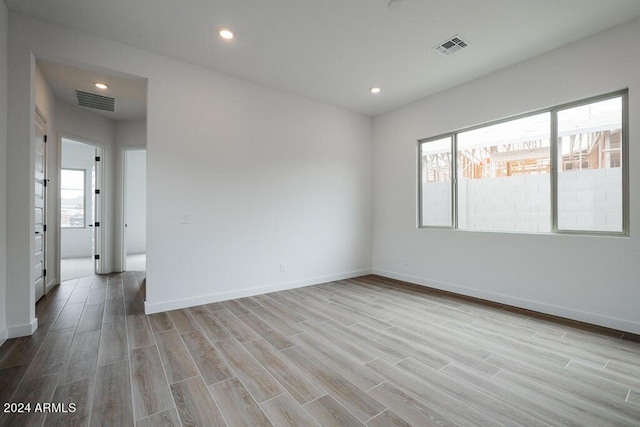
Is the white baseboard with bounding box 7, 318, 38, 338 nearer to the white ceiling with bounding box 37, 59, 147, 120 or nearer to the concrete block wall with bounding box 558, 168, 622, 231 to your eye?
the white ceiling with bounding box 37, 59, 147, 120

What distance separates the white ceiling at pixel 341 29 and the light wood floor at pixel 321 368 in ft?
9.66

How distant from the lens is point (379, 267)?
5.21 meters

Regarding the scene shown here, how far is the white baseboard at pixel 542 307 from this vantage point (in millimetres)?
2713

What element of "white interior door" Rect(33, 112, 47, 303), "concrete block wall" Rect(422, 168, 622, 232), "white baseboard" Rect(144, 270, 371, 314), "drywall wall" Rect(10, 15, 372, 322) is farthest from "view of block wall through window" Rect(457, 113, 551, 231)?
"white interior door" Rect(33, 112, 47, 303)

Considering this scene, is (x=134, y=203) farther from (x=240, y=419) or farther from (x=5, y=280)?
(x=240, y=419)

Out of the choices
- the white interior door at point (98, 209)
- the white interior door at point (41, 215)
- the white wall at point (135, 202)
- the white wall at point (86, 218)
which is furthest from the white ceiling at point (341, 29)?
the white wall at point (135, 202)

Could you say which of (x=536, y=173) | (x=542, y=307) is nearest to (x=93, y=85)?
(x=536, y=173)

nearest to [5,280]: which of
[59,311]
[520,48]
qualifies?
[59,311]

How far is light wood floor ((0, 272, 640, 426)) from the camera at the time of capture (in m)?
1.61

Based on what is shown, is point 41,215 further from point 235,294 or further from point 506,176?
point 506,176

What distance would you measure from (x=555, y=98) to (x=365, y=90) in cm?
229

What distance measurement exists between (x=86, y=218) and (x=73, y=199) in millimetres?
623

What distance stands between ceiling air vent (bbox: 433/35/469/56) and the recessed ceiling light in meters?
2.18

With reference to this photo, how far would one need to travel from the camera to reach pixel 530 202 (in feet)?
11.2
